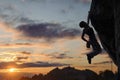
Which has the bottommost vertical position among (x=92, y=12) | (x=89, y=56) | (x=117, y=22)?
(x=89, y=56)

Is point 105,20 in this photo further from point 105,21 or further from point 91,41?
point 91,41

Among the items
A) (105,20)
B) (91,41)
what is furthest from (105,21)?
(91,41)

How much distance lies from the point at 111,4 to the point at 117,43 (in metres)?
4.30

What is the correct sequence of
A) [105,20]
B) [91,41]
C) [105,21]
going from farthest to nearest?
[105,21] → [105,20] → [91,41]

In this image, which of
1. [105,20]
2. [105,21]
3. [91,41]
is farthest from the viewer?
[105,21]

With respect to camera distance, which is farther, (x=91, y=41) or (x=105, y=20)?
(x=105, y=20)

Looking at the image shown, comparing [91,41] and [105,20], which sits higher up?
[105,20]

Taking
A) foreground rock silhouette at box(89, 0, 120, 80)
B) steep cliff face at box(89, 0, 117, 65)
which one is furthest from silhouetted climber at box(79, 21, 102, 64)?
steep cliff face at box(89, 0, 117, 65)

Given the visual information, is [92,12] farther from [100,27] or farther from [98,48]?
[98,48]

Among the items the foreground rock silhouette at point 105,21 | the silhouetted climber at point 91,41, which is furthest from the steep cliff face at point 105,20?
the silhouetted climber at point 91,41

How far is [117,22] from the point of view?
22125mm

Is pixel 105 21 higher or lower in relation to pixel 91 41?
higher

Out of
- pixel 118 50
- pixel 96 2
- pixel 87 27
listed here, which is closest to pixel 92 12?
pixel 96 2

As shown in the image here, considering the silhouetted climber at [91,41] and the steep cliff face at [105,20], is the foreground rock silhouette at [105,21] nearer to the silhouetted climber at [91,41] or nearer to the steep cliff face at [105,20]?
the steep cliff face at [105,20]
